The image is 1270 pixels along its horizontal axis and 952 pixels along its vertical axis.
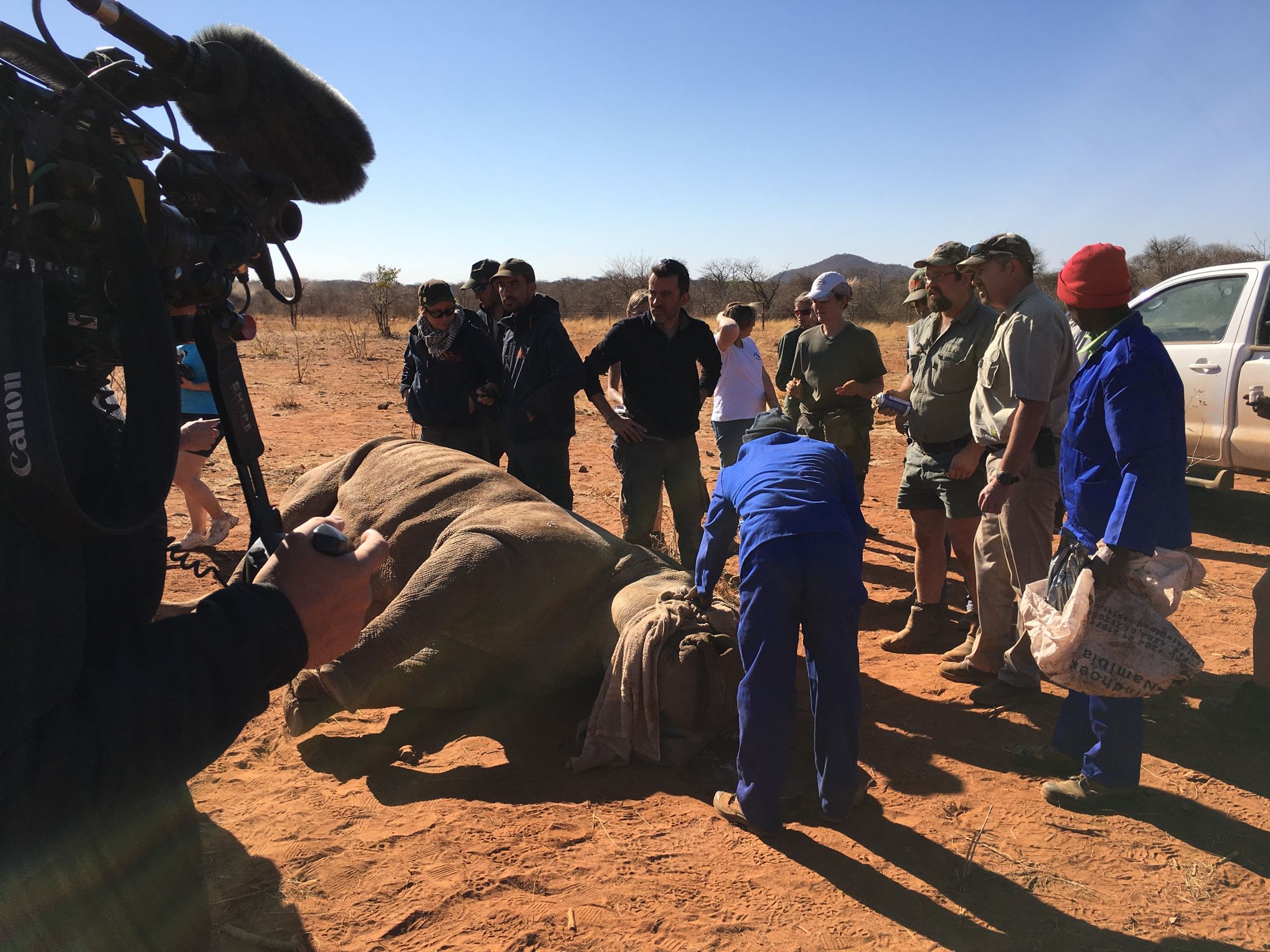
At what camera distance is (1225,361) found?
25.0 feet

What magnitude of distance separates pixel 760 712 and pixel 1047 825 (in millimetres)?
1304

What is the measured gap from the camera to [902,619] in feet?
20.0

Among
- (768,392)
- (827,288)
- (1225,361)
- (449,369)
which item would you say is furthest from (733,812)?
(1225,361)

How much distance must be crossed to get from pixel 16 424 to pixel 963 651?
507cm

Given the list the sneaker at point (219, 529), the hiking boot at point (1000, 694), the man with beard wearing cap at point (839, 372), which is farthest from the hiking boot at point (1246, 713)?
the sneaker at point (219, 529)

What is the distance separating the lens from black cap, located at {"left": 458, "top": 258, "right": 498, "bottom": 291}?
24.5 ft

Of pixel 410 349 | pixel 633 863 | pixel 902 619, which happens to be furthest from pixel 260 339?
pixel 633 863

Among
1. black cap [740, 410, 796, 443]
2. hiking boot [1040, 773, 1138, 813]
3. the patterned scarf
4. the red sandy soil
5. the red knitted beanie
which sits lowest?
the red sandy soil

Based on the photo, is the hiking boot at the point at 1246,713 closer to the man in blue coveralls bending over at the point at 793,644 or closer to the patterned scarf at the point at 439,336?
the man in blue coveralls bending over at the point at 793,644

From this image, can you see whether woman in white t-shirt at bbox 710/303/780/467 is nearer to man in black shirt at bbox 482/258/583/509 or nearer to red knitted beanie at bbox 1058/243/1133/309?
man in black shirt at bbox 482/258/583/509

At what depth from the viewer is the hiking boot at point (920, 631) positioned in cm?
550

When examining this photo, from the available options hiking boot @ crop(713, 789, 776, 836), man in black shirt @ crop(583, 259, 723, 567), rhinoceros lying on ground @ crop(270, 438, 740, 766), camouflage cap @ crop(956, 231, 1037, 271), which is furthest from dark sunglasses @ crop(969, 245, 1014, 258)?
hiking boot @ crop(713, 789, 776, 836)

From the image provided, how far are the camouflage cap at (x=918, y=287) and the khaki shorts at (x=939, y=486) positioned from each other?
1387mm

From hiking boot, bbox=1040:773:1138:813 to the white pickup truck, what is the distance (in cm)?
514
